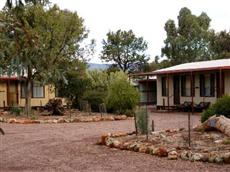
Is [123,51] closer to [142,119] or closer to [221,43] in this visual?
[221,43]

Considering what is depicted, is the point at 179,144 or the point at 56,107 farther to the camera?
the point at 56,107

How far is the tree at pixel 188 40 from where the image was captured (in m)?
50.3

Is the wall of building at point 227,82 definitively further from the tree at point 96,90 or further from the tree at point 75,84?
the tree at point 75,84

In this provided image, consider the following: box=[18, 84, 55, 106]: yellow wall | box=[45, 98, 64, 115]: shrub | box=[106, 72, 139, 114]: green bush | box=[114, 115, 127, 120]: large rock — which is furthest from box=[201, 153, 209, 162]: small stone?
box=[18, 84, 55, 106]: yellow wall

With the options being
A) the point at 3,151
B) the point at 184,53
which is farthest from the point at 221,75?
the point at 184,53

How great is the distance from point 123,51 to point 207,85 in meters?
25.7

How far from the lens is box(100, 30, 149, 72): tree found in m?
51.7

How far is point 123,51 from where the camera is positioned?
5197 centimetres

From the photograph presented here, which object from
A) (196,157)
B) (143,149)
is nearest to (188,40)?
(143,149)

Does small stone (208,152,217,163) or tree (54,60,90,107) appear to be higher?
tree (54,60,90,107)

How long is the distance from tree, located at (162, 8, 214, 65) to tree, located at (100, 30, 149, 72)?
331 cm

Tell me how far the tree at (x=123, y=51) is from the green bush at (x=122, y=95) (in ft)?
90.1

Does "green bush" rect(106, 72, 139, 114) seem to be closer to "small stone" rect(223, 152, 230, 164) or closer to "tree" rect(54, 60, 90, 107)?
"tree" rect(54, 60, 90, 107)

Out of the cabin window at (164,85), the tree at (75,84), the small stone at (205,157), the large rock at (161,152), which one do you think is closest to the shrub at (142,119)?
the large rock at (161,152)
